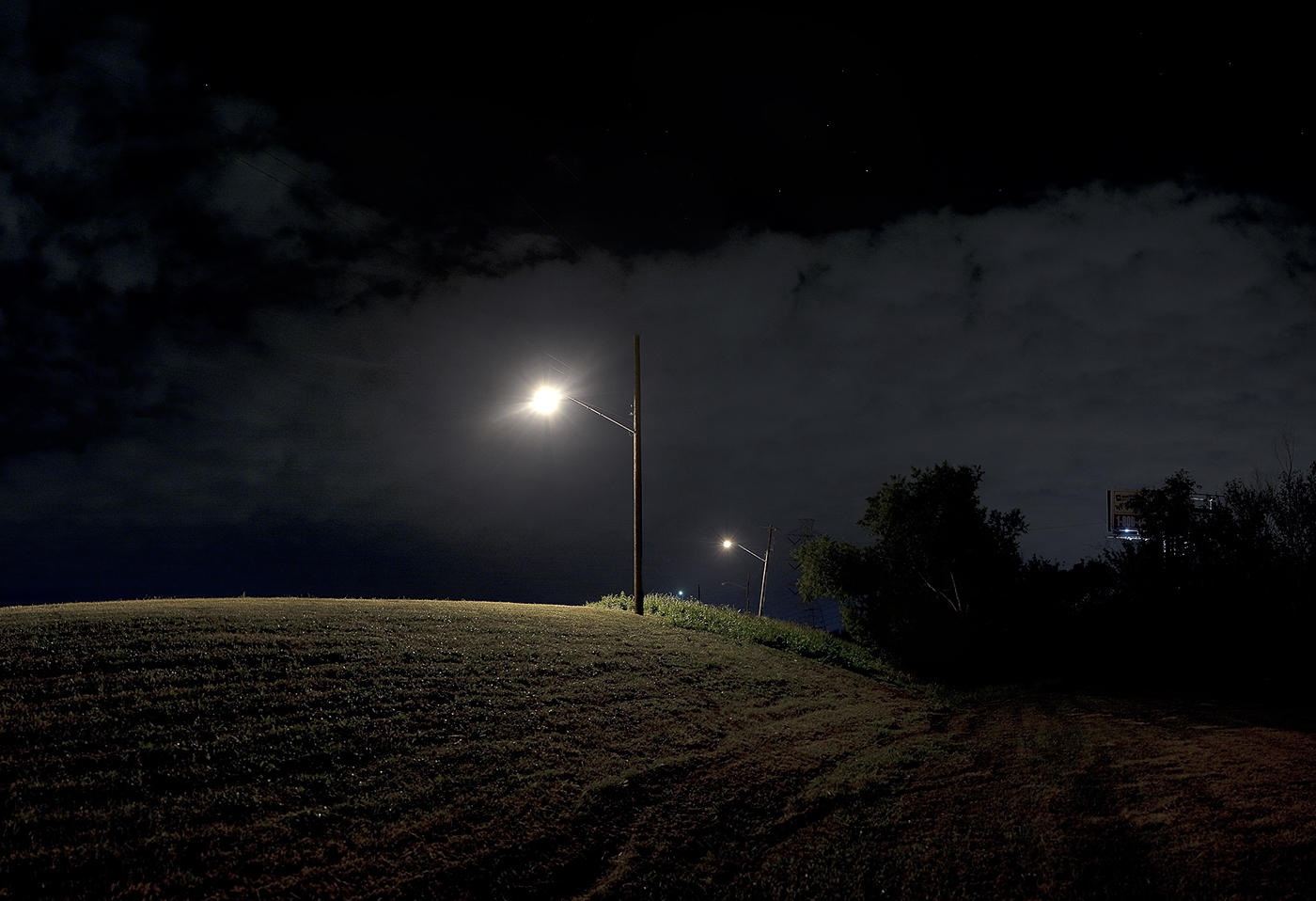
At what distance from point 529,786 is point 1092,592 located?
4148cm

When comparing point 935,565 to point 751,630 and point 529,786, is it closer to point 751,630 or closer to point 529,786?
point 751,630

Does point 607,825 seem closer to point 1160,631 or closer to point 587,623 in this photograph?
point 587,623

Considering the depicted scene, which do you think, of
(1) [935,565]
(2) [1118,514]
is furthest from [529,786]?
(2) [1118,514]

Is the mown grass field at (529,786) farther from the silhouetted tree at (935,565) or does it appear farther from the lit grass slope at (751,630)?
the silhouetted tree at (935,565)

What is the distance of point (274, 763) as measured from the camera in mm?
6805

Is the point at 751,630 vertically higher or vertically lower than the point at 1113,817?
lower

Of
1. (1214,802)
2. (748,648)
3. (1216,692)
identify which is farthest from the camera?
(1216,692)

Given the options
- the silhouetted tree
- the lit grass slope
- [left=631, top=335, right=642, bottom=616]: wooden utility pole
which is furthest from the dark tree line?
[left=631, top=335, right=642, bottom=616]: wooden utility pole

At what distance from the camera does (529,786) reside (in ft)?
24.2

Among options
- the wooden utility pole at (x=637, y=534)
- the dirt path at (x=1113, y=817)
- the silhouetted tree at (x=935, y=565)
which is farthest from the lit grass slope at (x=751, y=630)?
the dirt path at (x=1113, y=817)

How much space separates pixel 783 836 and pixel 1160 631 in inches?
1331

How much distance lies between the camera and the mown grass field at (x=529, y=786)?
5.43m

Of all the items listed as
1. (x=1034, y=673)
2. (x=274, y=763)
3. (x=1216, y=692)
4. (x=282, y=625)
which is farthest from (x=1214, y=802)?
(x=1034, y=673)

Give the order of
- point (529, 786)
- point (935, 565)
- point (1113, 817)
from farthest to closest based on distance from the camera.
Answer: point (935, 565), point (529, 786), point (1113, 817)
